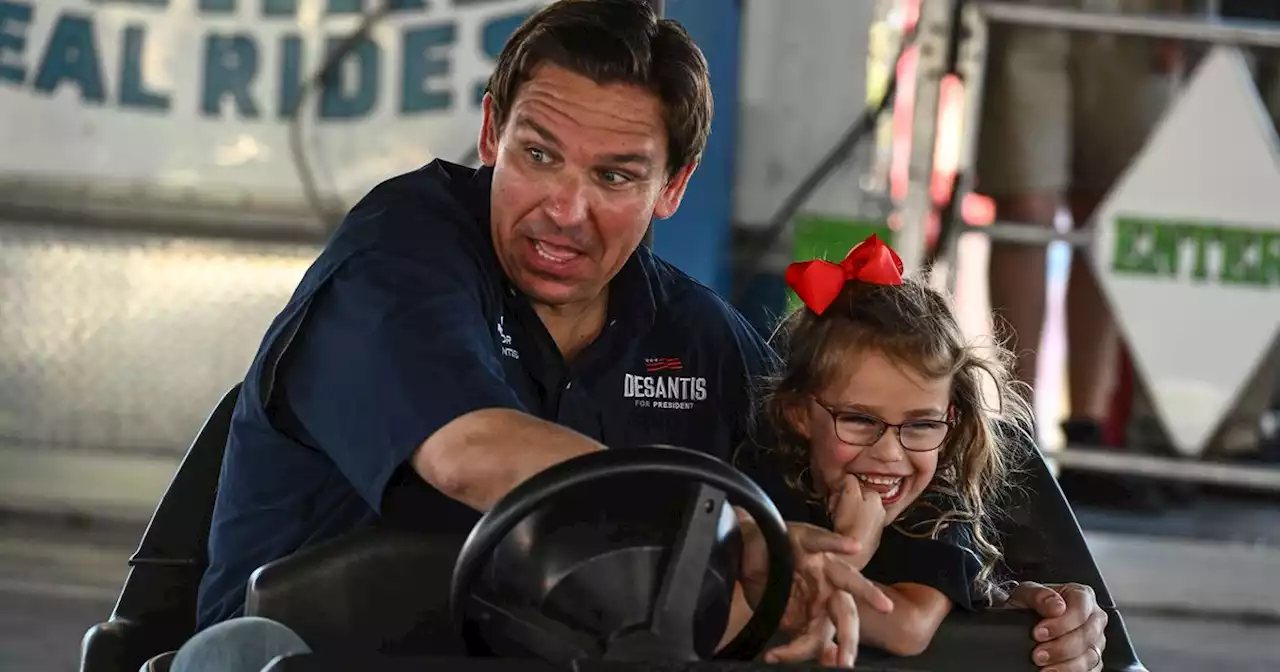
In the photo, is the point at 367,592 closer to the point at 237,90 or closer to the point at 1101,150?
the point at 237,90

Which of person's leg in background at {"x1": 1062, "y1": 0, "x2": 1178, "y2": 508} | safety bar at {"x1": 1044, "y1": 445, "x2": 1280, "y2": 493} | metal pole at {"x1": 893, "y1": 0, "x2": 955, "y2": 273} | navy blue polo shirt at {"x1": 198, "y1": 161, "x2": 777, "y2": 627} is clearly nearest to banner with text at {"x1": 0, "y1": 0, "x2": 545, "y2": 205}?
metal pole at {"x1": 893, "y1": 0, "x2": 955, "y2": 273}

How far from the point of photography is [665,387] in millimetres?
1807

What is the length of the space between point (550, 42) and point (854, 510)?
1.71ft

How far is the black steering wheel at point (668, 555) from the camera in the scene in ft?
3.68

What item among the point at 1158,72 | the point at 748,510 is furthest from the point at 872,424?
the point at 1158,72

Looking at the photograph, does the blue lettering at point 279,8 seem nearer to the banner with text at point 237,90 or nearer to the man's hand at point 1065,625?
the banner with text at point 237,90

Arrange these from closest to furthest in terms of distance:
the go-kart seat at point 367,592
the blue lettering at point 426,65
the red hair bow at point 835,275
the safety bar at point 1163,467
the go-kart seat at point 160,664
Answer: the go-kart seat at point 367,592
the go-kart seat at point 160,664
the red hair bow at point 835,275
the blue lettering at point 426,65
the safety bar at point 1163,467

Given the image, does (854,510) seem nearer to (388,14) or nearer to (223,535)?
(223,535)

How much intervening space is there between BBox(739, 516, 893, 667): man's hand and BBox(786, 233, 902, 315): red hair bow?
1.55 ft

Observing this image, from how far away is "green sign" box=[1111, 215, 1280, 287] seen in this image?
12.2 ft

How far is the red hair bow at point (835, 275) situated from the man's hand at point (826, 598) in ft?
1.55

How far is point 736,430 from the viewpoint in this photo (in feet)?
6.03

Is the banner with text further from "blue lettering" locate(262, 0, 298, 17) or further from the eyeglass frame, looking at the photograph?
the eyeglass frame

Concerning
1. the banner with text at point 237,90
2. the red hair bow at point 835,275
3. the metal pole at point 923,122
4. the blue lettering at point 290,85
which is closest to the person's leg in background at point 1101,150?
the metal pole at point 923,122
